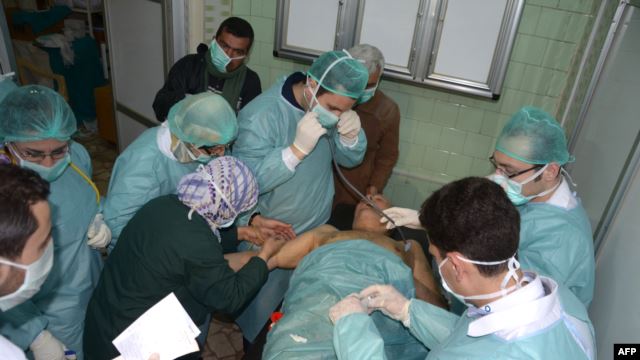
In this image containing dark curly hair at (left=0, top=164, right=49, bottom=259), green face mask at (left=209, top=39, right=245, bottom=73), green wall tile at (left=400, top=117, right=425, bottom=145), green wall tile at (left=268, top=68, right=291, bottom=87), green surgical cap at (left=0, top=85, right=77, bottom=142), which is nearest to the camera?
dark curly hair at (left=0, top=164, right=49, bottom=259)

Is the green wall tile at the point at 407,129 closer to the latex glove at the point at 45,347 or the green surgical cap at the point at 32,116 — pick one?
the green surgical cap at the point at 32,116

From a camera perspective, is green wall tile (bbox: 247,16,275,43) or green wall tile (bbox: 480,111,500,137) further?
green wall tile (bbox: 247,16,275,43)

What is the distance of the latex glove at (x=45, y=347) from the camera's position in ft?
5.34

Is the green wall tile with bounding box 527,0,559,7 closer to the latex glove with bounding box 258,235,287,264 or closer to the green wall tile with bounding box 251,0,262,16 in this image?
the green wall tile with bounding box 251,0,262,16

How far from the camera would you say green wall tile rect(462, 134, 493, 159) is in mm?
3371

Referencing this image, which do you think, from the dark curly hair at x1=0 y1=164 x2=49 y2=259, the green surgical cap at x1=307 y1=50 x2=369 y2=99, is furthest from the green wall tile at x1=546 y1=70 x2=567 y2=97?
the dark curly hair at x1=0 y1=164 x2=49 y2=259

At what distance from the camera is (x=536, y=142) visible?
174 centimetres

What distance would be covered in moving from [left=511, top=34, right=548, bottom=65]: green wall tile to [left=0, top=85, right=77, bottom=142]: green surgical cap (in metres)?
2.81

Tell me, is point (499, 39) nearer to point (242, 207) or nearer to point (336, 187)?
point (336, 187)

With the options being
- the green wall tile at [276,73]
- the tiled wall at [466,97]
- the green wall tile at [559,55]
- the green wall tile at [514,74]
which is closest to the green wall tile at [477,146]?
the tiled wall at [466,97]

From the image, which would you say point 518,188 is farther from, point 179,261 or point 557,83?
point 557,83

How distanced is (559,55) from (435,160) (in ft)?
3.77

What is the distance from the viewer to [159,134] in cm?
187

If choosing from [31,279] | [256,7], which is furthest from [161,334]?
[256,7]
